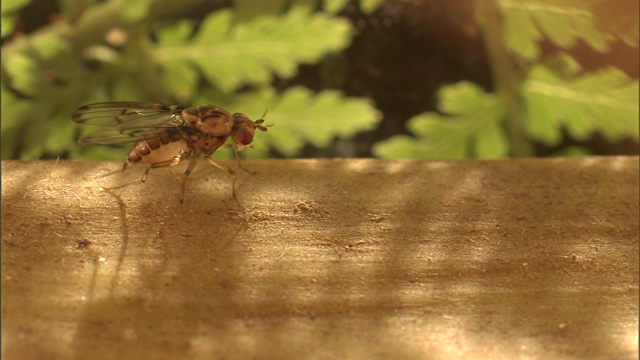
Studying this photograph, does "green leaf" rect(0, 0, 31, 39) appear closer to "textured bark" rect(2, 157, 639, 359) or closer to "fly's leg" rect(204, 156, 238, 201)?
"textured bark" rect(2, 157, 639, 359)

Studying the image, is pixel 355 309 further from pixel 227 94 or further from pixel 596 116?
pixel 596 116

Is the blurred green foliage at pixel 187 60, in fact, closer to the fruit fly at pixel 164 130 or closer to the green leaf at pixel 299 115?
the green leaf at pixel 299 115

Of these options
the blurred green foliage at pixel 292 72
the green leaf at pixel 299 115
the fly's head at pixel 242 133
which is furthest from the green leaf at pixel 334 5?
the fly's head at pixel 242 133

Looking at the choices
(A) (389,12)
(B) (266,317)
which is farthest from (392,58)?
(B) (266,317)

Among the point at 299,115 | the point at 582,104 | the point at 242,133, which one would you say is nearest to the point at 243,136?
the point at 242,133

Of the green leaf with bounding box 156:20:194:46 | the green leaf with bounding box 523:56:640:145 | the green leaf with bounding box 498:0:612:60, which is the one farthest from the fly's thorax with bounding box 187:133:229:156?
the green leaf with bounding box 523:56:640:145

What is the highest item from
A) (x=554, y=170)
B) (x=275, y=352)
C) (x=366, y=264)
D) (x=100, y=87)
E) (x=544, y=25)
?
(x=544, y=25)
